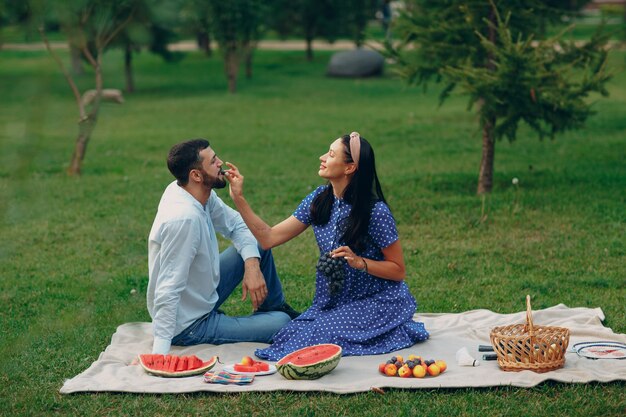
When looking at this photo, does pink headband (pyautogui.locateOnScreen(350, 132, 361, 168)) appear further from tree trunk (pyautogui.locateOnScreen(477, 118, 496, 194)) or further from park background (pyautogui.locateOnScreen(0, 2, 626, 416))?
tree trunk (pyautogui.locateOnScreen(477, 118, 496, 194))

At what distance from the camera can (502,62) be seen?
8.58 meters

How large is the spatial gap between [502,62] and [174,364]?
4916mm

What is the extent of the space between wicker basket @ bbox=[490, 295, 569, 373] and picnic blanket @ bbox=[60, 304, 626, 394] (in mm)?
49

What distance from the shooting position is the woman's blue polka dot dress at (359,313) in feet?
16.9

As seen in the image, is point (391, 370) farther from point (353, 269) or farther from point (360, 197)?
point (360, 197)

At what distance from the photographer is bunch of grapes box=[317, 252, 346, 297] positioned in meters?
5.04

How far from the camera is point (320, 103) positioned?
19.6m

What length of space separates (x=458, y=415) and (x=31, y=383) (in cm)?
212

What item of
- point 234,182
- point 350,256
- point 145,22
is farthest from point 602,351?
point 145,22

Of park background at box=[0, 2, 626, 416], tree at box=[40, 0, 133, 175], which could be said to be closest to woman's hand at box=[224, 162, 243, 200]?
park background at box=[0, 2, 626, 416]

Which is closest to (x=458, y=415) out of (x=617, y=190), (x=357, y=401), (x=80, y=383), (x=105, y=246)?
(x=357, y=401)

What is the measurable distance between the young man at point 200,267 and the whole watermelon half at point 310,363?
0.58 m

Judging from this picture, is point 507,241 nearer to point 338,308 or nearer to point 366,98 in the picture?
point 338,308

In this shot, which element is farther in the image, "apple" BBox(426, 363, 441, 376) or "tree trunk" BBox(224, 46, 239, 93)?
"tree trunk" BBox(224, 46, 239, 93)
